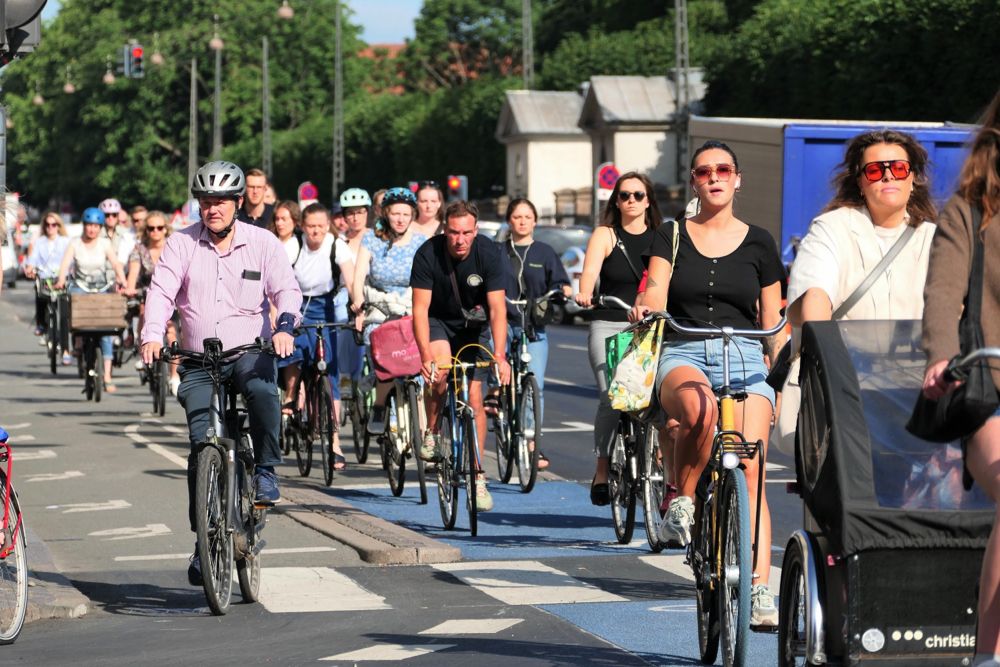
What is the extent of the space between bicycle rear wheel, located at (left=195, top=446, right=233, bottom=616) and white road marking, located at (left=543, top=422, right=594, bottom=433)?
8743 mm

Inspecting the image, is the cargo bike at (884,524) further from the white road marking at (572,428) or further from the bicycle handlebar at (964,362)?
the white road marking at (572,428)

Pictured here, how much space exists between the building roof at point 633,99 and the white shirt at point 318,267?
6868 centimetres

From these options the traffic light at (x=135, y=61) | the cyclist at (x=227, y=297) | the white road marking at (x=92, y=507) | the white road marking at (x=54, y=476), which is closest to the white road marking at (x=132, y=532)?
the white road marking at (x=92, y=507)

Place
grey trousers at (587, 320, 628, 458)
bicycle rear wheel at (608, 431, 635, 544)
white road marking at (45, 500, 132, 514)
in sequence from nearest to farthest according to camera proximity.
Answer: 1. bicycle rear wheel at (608, 431, 635, 544)
2. grey trousers at (587, 320, 628, 458)
3. white road marking at (45, 500, 132, 514)

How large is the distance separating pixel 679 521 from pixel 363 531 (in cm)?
326

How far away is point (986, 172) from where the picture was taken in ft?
15.3

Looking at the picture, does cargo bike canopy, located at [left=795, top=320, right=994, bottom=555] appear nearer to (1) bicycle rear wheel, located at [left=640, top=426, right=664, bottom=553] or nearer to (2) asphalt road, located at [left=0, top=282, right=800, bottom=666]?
(2) asphalt road, located at [left=0, top=282, right=800, bottom=666]

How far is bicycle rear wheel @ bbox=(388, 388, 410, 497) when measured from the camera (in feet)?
39.8

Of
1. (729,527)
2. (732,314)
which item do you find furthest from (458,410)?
(729,527)

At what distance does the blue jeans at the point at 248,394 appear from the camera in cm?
827

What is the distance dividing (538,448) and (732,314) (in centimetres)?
466

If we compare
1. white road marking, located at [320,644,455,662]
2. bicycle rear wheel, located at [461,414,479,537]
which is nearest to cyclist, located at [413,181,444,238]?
bicycle rear wheel, located at [461,414,479,537]

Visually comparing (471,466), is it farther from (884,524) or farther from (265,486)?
(884,524)

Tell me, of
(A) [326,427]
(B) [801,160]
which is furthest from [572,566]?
(B) [801,160]
